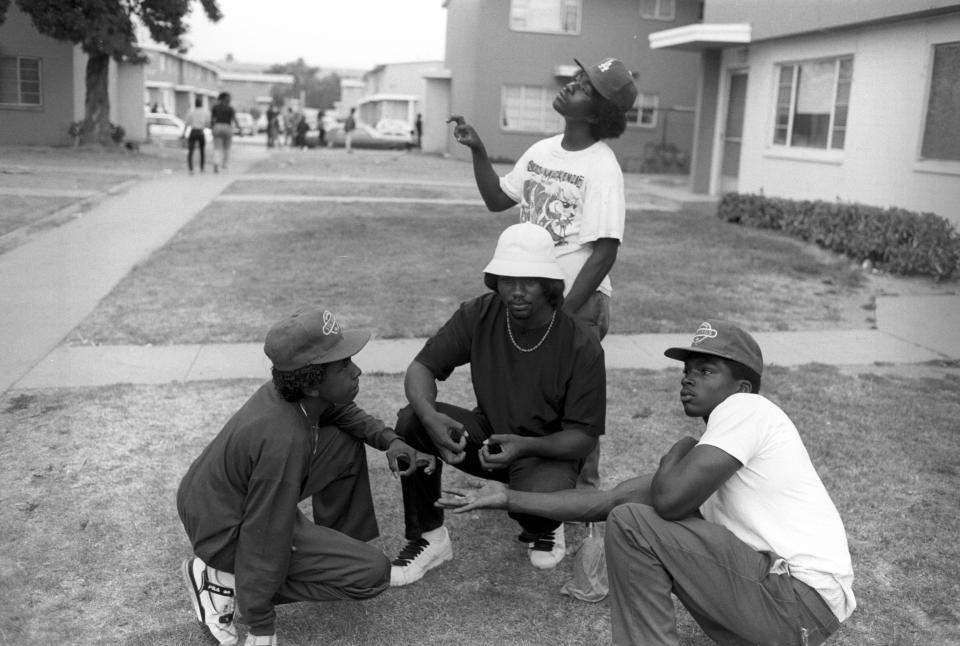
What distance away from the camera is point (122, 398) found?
5.54m

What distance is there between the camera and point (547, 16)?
29125 millimetres

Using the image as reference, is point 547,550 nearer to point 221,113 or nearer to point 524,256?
point 524,256

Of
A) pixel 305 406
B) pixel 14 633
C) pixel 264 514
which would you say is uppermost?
pixel 305 406

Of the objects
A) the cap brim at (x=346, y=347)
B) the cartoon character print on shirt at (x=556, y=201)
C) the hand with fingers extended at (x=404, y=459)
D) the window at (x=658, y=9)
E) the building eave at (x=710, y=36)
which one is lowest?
the hand with fingers extended at (x=404, y=459)

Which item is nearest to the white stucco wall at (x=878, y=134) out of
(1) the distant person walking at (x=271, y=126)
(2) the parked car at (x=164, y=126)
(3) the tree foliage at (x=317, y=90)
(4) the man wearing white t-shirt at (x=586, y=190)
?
(4) the man wearing white t-shirt at (x=586, y=190)

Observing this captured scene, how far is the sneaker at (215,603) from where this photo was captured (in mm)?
3115

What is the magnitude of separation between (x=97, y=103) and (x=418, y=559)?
82.4 ft

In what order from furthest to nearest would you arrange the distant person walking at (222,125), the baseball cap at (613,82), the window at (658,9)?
the window at (658,9), the distant person walking at (222,125), the baseball cap at (613,82)

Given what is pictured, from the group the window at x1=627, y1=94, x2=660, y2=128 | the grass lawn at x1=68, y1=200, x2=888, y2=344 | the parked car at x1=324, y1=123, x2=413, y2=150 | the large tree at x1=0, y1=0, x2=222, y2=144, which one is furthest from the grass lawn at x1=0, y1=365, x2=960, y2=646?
the parked car at x1=324, y1=123, x2=413, y2=150

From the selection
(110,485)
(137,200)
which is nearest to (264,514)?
(110,485)

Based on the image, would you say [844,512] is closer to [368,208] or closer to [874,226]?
[874,226]

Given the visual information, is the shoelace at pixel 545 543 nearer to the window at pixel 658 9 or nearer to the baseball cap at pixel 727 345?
the baseball cap at pixel 727 345

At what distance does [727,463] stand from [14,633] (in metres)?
2.32

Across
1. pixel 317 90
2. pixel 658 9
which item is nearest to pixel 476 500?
pixel 658 9
